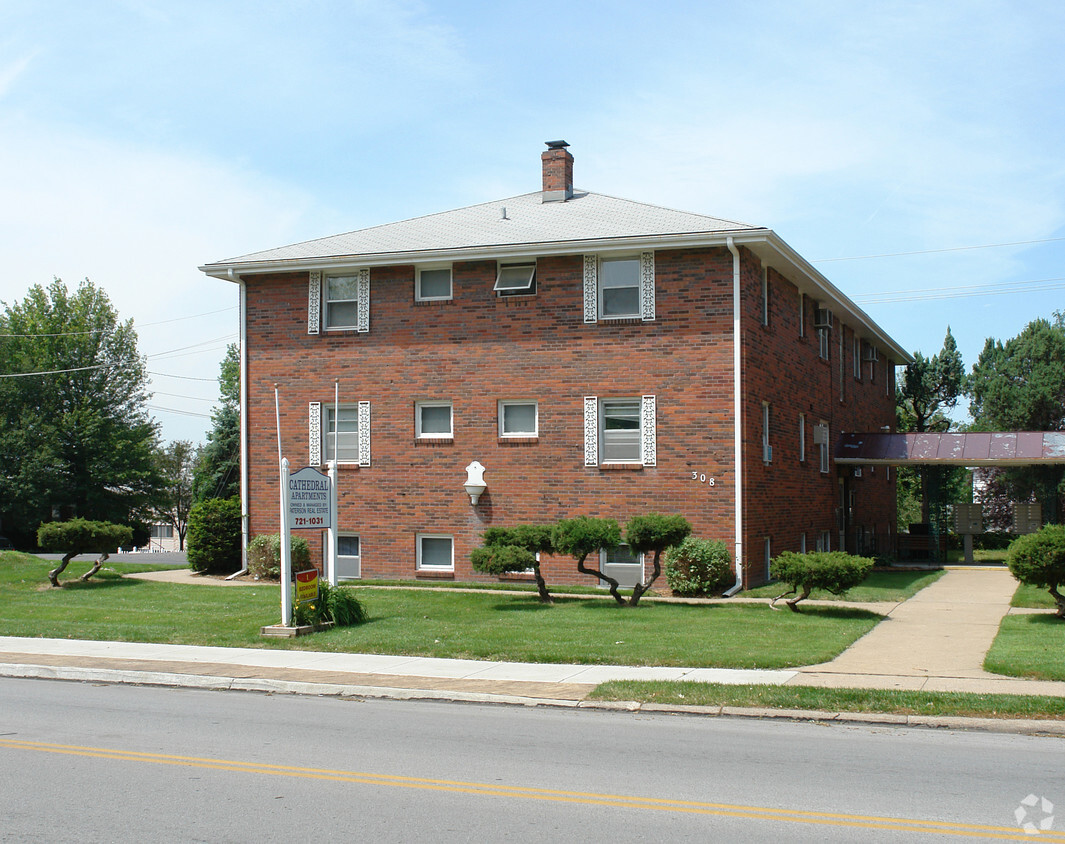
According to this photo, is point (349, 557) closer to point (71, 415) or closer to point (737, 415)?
point (737, 415)

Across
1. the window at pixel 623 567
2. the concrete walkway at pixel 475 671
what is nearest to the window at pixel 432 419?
the window at pixel 623 567

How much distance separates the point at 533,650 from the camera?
1337 centimetres

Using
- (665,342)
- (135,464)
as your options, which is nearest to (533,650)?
(665,342)

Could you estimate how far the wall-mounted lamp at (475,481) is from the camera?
22.0 metres

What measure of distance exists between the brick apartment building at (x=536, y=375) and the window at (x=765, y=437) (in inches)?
6.2

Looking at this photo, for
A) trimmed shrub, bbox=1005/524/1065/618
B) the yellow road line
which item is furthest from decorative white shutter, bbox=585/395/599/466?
the yellow road line

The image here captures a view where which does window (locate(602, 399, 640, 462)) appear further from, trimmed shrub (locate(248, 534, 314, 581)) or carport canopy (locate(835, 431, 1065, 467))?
carport canopy (locate(835, 431, 1065, 467))

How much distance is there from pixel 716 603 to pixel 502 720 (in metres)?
9.34

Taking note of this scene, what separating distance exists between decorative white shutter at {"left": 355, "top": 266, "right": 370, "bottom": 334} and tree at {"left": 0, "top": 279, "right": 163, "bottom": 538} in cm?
3449

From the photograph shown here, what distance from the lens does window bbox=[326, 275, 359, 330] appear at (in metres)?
23.5

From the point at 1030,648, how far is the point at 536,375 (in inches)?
453

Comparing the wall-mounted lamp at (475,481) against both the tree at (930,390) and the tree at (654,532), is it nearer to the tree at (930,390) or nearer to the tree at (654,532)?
the tree at (654,532)

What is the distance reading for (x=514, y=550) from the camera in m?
17.4

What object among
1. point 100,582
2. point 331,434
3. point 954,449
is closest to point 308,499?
point 331,434
